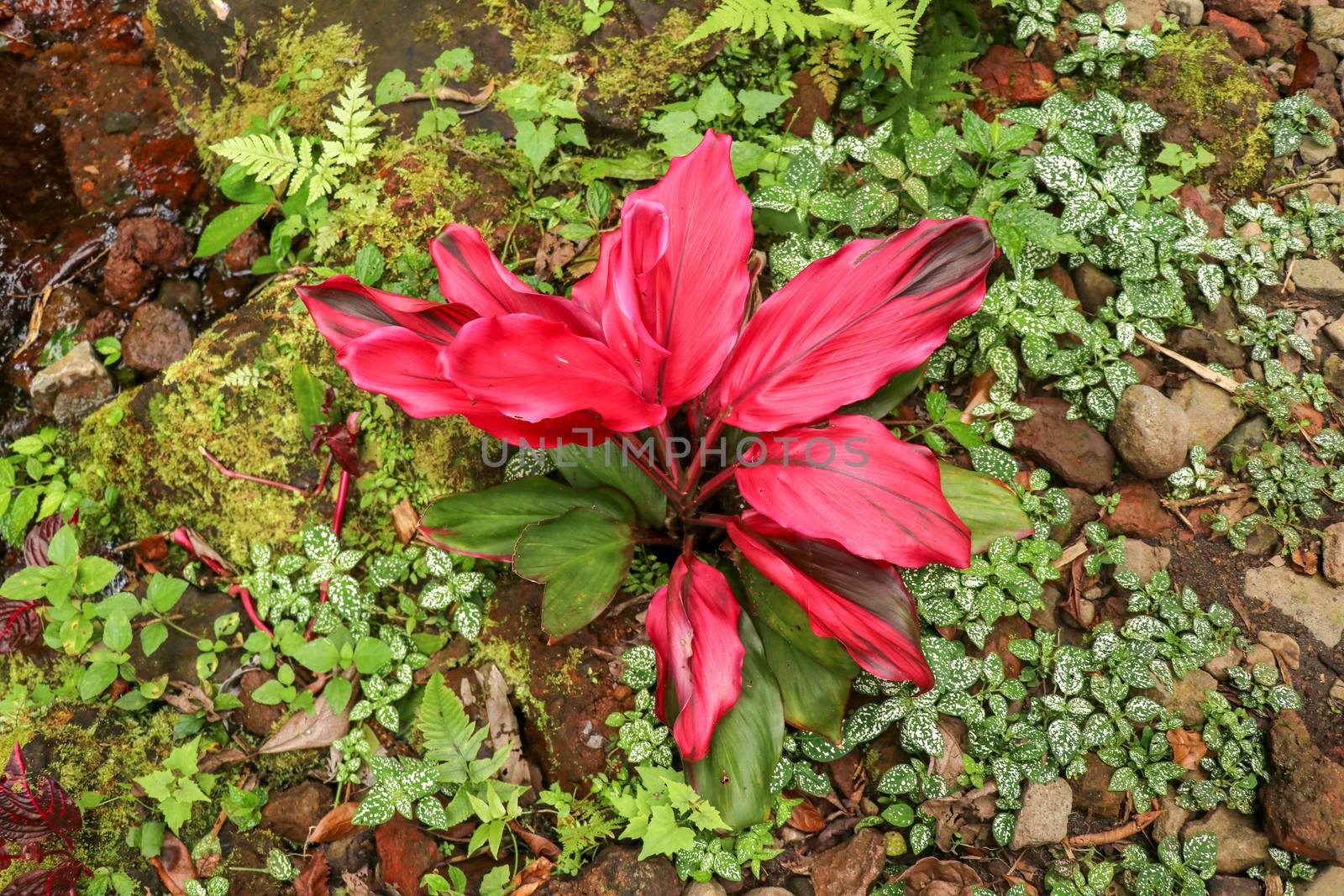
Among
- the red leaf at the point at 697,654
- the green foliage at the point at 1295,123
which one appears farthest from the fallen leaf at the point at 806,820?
the green foliage at the point at 1295,123

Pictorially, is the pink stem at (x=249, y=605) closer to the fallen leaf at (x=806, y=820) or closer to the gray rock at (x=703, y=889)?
the gray rock at (x=703, y=889)

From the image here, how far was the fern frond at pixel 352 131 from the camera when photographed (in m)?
2.60

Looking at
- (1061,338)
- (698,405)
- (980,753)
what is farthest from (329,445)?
(1061,338)

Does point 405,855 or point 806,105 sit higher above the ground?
point 806,105

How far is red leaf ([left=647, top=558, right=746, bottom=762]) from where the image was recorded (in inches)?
67.9

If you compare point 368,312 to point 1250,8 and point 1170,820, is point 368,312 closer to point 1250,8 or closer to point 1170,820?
point 1170,820

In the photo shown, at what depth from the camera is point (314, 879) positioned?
196 cm

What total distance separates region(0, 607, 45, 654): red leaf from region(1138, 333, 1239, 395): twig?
325cm

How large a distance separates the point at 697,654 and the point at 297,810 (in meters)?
1.13

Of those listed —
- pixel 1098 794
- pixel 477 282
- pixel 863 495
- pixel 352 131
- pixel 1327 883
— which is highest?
pixel 352 131

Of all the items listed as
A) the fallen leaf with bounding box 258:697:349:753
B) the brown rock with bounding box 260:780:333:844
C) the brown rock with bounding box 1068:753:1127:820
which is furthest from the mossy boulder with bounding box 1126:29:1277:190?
the brown rock with bounding box 260:780:333:844

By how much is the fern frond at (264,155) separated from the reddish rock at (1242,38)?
300cm

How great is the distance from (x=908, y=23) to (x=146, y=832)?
2851mm

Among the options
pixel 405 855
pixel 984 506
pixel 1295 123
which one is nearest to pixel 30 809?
pixel 405 855
